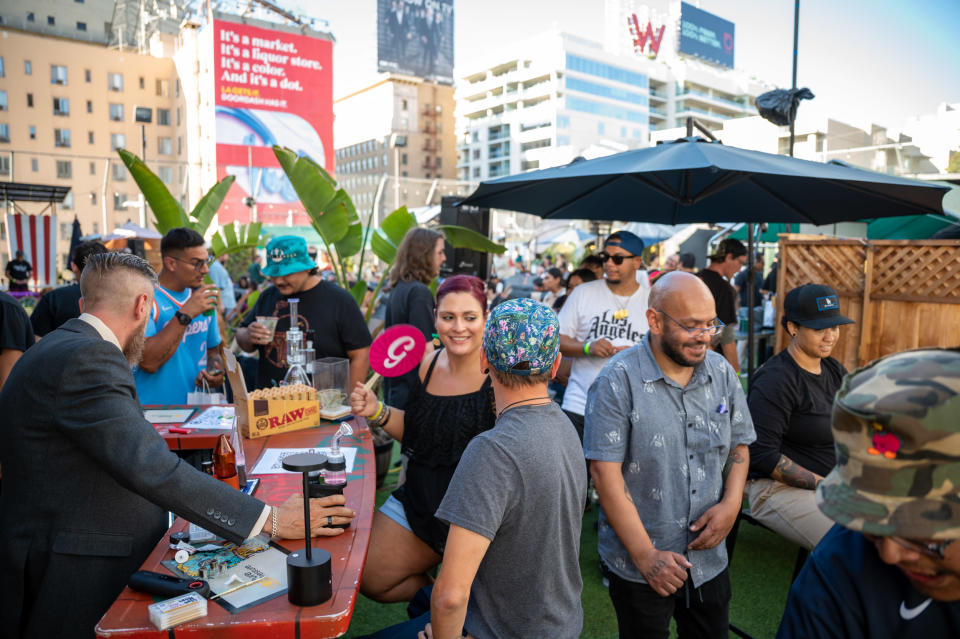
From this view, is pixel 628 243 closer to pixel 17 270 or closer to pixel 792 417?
pixel 792 417

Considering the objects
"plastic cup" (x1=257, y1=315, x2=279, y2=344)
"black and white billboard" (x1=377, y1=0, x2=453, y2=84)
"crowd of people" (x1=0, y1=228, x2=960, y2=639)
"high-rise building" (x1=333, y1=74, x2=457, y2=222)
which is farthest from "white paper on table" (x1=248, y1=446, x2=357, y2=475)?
"high-rise building" (x1=333, y1=74, x2=457, y2=222)

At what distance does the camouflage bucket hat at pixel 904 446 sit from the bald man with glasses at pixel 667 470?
1.45 m

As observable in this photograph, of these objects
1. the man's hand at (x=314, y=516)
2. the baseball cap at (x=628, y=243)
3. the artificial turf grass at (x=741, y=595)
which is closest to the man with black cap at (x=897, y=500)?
the man's hand at (x=314, y=516)

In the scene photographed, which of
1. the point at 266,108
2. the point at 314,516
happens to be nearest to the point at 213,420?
the point at 314,516

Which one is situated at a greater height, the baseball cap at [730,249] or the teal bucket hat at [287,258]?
the baseball cap at [730,249]

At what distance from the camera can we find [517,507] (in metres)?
1.73

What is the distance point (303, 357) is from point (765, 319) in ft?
32.8

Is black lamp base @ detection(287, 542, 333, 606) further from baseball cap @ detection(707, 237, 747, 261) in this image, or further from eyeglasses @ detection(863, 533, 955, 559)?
baseball cap @ detection(707, 237, 747, 261)

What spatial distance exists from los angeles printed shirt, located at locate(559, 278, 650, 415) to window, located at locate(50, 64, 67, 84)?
66.2 meters

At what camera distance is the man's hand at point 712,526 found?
7.58 feet

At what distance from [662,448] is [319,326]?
96.7 inches

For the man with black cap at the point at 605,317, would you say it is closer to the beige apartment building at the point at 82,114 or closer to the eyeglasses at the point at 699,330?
the eyeglasses at the point at 699,330

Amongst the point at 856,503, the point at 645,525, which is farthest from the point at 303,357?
the point at 856,503

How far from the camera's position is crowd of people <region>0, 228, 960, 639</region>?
2.97 ft
